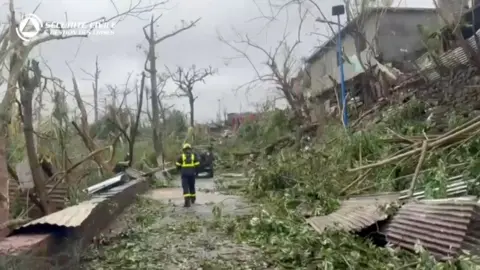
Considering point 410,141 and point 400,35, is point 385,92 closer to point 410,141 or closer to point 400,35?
point 410,141

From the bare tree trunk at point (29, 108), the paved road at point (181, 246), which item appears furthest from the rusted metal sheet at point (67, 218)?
the bare tree trunk at point (29, 108)

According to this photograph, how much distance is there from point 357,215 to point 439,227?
142 cm

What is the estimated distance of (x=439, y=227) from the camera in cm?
462

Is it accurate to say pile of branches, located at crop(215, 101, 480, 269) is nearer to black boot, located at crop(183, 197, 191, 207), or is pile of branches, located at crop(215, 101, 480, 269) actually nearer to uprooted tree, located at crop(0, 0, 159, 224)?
black boot, located at crop(183, 197, 191, 207)

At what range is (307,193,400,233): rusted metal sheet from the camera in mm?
5621

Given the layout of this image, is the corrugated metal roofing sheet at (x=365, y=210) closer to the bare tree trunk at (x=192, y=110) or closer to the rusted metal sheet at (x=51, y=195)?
the rusted metal sheet at (x=51, y=195)

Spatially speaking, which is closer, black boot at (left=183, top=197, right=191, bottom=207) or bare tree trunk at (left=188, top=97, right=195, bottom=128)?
black boot at (left=183, top=197, right=191, bottom=207)

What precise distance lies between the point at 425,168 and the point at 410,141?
1.01 meters

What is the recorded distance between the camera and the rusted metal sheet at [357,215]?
221 inches

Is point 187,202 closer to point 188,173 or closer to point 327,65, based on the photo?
point 188,173

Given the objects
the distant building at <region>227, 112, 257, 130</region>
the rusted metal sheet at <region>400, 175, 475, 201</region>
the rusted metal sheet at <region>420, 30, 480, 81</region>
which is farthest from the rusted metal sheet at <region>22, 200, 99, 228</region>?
the distant building at <region>227, 112, 257, 130</region>

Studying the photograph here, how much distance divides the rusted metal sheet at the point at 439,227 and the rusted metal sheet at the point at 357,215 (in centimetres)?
29

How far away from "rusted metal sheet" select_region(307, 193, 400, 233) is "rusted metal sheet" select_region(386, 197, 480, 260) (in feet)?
0.94

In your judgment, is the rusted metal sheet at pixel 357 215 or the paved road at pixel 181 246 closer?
the paved road at pixel 181 246
